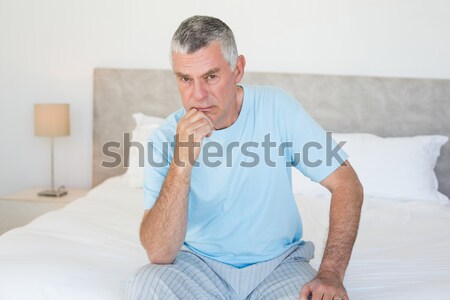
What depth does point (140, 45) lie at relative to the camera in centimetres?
346

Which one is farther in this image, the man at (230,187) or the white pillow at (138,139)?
the white pillow at (138,139)

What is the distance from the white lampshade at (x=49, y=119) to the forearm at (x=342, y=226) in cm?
215

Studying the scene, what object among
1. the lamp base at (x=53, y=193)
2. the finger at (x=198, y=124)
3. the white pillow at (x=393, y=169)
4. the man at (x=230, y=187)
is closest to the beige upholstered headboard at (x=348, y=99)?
Answer: the white pillow at (x=393, y=169)

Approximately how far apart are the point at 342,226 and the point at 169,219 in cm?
46

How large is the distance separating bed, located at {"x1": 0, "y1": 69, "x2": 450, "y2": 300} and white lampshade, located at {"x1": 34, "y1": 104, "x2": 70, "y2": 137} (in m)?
0.23

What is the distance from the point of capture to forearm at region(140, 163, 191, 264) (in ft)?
4.96

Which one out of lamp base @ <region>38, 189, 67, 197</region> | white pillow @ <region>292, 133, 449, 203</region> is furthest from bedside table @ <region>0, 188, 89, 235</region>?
white pillow @ <region>292, 133, 449, 203</region>

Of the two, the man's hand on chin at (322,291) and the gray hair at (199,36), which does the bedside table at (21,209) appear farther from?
the man's hand on chin at (322,291)

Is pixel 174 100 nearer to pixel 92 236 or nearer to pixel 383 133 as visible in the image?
pixel 383 133

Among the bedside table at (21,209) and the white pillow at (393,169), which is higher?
the white pillow at (393,169)

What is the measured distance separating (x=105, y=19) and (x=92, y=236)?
1.77 m

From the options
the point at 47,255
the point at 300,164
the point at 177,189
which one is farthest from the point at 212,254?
the point at 47,255

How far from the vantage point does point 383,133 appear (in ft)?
10.7

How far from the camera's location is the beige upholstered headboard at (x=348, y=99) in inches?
126
